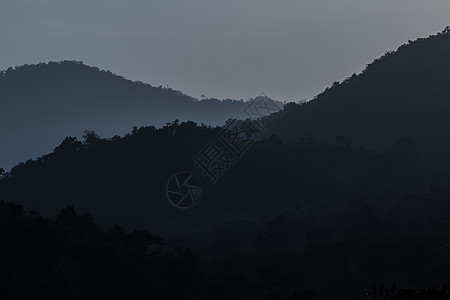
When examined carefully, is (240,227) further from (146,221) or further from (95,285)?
(95,285)

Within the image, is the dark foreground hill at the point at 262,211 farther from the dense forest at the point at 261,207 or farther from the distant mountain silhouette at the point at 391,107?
the distant mountain silhouette at the point at 391,107

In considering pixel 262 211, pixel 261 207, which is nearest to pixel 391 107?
pixel 261 207

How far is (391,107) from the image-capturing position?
105m

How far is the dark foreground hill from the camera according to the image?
137ft

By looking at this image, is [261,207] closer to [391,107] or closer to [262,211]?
[262,211]

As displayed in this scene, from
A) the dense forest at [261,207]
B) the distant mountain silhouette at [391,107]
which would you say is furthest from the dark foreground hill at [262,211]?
the distant mountain silhouette at [391,107]

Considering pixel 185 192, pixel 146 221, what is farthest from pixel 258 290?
pixel 185 192

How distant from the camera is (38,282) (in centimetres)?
3359

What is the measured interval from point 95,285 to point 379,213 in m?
31.7

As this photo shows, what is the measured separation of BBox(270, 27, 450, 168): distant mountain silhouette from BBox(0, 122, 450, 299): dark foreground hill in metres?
8.54

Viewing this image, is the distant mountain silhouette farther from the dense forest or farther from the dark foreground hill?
the dark foreground hill

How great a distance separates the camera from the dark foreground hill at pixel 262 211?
4172 cm

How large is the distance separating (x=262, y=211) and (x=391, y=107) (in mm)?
41401

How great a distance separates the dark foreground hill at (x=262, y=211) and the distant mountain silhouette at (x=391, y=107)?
8544mm
